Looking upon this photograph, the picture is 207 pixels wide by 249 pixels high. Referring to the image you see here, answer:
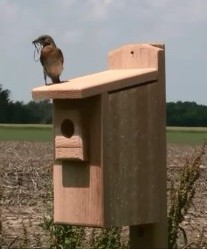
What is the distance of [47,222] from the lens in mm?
7605

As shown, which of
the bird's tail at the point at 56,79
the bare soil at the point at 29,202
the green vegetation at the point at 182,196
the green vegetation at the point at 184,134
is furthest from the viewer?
the green vegetation at the point at 184,134

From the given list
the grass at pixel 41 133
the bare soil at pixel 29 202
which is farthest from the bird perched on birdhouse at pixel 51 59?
the grass at pixel 41 133

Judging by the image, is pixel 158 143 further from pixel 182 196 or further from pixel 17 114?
pixel 17 114

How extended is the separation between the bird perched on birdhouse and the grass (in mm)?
28177

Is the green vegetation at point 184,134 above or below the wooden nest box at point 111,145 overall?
above

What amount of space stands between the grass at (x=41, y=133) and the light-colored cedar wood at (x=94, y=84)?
2846cm

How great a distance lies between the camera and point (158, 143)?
700 centimetres

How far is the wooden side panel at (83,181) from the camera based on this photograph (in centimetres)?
671

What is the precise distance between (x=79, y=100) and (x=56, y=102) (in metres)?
0.21

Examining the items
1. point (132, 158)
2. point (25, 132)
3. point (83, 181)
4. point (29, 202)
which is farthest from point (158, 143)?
point (25, 132)

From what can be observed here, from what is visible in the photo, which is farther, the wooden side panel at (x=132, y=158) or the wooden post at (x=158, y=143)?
the wooden post at (x=158, y=143)

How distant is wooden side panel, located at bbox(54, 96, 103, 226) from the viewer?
6711mm

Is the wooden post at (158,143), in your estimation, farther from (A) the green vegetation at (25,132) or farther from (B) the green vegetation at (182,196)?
(A) the green vegetation at (25,132)

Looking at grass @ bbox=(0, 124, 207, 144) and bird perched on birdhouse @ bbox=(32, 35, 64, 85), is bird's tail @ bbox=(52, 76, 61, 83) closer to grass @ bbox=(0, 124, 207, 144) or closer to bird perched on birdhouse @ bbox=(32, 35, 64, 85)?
bird perched on birdhouse @ bbox=(32, 35, 64, 85)
